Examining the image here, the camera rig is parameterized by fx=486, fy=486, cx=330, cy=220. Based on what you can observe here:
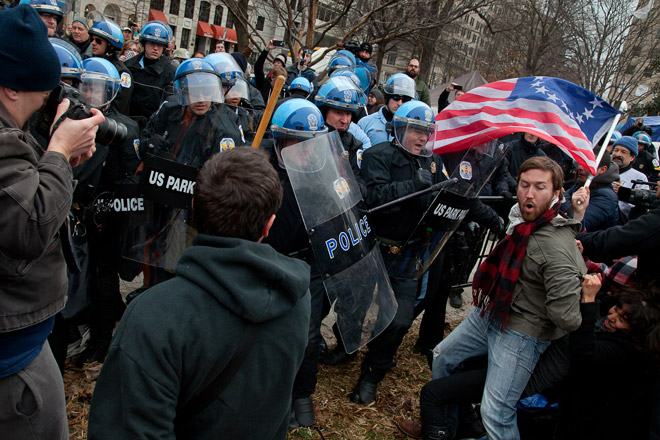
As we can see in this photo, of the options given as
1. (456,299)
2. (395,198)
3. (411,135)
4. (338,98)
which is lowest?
(456,299)

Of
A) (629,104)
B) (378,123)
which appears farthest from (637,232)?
(629,104)

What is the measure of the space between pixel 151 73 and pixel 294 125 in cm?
377

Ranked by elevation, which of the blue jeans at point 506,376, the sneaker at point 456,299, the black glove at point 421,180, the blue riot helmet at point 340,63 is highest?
the blue riot helmet at point 340,63

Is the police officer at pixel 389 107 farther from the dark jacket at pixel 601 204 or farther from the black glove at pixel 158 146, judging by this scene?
the black glove at pixel 158 146

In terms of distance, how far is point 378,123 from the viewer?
241 inches

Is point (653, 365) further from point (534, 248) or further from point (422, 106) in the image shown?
point (422, 106)

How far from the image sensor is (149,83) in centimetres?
624

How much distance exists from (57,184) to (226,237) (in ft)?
2.11

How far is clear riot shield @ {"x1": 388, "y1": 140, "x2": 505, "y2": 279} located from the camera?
12.6 ft

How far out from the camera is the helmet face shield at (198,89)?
3643 mm

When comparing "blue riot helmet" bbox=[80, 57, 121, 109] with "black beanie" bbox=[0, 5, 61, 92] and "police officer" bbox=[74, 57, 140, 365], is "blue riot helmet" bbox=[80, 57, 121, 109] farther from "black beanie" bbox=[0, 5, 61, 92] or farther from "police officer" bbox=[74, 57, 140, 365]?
"black beanie" bbox=[0, 5, 61, 92]

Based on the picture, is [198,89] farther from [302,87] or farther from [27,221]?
[302,87]

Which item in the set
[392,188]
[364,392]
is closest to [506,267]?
[392,188]

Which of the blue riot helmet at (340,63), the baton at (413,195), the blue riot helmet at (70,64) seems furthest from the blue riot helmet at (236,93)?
the blue riot helmet at (340,63)
